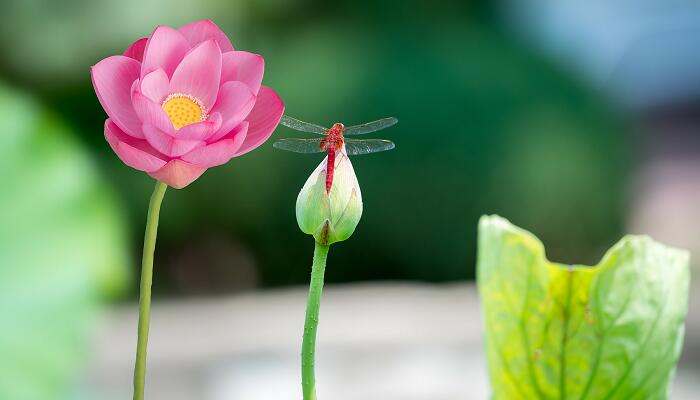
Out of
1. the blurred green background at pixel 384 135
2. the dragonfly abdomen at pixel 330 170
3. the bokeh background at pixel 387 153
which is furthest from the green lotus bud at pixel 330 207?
the blurred green background at pixel 384 135

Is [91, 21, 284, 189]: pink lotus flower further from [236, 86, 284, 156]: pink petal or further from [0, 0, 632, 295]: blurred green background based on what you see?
[0, 0, 632, 295]: blurred green background

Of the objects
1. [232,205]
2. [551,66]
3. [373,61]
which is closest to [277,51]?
[373,61]

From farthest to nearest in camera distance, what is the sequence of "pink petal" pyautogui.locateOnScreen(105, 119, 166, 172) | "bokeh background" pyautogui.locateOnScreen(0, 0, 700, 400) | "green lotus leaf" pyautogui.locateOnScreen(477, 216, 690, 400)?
"bokeh background" pyautogui.locateOnScreen(0, 0, 700, 400)
"green lotus leaf" pyautogui.locateOnScreen(477, 216, 690, 400)
"pink petal" pyautogui.locateOnScreen(105, 119, 166, 172)

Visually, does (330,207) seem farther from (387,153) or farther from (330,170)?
(387,153)

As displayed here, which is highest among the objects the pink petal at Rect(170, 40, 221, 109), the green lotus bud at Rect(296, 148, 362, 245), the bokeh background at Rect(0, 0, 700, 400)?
the bokeh background at Rect(0, 0, 700, 400)

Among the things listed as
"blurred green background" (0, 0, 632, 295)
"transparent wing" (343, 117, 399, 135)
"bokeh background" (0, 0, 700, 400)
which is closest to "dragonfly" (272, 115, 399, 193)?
"transparent wing" (343, 117, 399, 135)

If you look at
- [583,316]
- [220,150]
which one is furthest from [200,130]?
[583,316]

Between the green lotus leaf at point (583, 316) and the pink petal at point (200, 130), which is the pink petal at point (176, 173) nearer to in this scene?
the pink petal at point (200, 130)
